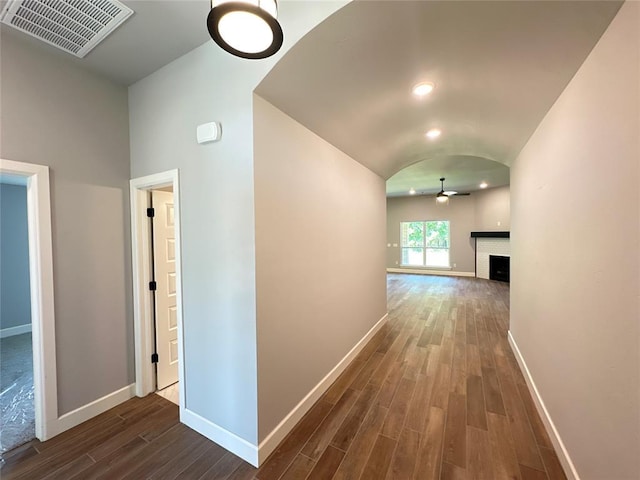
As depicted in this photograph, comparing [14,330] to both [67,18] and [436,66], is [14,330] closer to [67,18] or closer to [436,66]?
[67,18]

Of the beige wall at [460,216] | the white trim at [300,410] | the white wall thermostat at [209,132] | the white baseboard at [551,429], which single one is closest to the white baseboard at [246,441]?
the white trim at [300,410]

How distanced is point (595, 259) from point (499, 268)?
8.43 meters

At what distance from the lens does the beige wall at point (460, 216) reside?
8.60m

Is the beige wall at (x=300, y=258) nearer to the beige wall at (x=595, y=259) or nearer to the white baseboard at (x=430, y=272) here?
the beige wall at (x=595, y=259)

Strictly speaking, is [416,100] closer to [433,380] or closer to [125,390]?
[433,380]

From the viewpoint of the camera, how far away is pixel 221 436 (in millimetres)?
1898

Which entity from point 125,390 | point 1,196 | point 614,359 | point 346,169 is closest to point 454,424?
point 614,359

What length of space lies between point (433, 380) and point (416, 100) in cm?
274

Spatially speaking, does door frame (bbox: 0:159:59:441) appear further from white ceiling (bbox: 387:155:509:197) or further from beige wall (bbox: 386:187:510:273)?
beige wall (bbox: 386:187:510:273)

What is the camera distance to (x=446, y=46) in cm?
154

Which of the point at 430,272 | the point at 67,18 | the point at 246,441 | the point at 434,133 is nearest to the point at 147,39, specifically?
the point at 67,18

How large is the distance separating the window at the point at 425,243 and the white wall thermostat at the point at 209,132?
964 cm

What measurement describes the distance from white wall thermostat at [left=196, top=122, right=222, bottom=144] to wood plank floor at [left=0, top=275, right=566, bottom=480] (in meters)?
2.24

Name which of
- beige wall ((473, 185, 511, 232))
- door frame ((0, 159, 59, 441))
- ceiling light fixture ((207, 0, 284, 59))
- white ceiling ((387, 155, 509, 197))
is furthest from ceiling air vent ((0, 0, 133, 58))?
beige wall ((473, 185, 511, 232))
